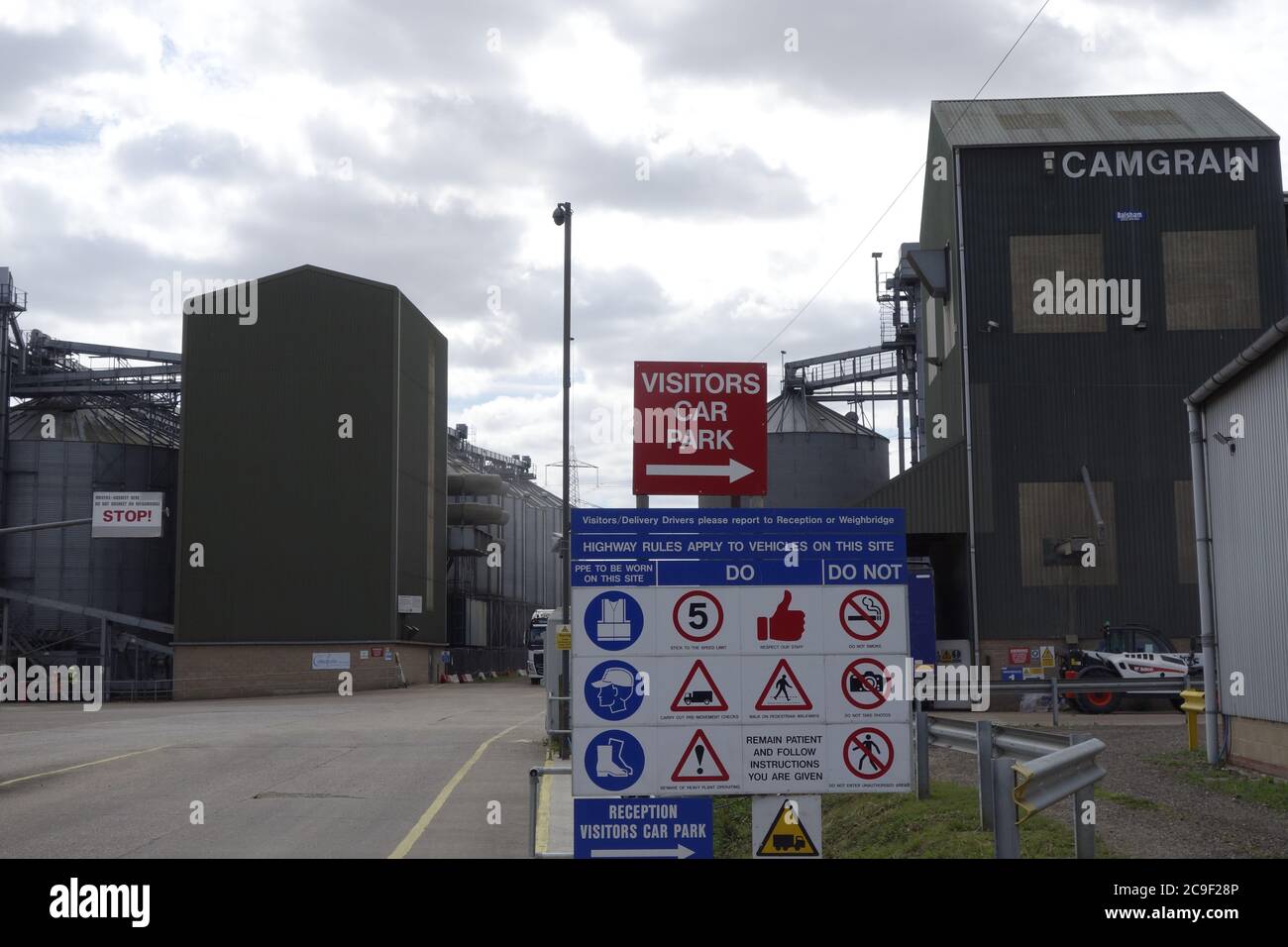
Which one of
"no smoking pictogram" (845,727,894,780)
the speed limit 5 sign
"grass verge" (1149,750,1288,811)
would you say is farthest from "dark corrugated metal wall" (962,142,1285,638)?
the speed limit 5 sign

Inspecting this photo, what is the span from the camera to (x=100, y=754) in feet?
74.7

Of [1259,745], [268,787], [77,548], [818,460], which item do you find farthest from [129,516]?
[1259,745]

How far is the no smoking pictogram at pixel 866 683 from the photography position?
7656mm

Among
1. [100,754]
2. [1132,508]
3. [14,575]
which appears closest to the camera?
[100,754]

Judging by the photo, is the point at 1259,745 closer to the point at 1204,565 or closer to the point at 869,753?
the point at 1204,565

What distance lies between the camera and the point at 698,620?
25.2 feet

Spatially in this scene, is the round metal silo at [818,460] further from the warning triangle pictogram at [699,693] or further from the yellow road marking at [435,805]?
the warning triangle pictogram at [699,693]

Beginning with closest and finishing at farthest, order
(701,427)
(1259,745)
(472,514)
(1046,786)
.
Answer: (1046,786), (701,427), (1259,745), (472,514)

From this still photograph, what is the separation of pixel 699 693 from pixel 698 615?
1.51ft

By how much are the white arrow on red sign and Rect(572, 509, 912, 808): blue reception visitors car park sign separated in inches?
32.4
